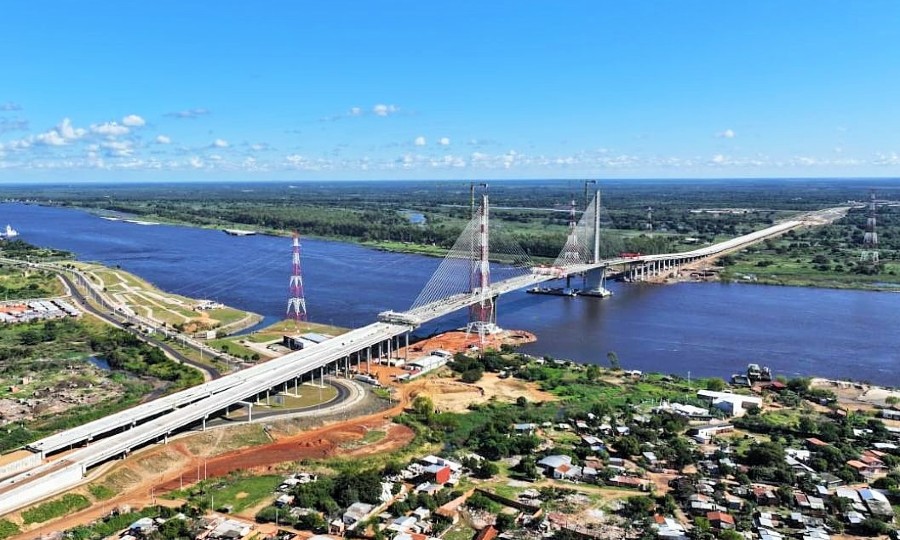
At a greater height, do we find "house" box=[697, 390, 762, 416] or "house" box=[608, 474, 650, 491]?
"house" box=[697, 390, 762, 416]

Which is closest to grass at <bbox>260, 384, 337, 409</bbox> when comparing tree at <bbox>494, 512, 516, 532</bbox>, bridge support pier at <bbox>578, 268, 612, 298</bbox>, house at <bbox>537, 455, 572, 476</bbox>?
house at <bbox>537, 455, 572, 476</bbox>

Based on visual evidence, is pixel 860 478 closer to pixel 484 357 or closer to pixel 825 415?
pixel 825 415

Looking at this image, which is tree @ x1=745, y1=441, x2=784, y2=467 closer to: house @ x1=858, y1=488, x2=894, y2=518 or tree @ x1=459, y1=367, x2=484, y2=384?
house @ x1=858, y1=488, x2=894, y2=518

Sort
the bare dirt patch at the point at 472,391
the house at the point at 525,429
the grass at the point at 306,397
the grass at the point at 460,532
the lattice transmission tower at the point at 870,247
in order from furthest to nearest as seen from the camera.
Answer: the lattice transmission tower at the point at 870,247 < the bare dirt patch at the point at 472,391 < the grass at the point at 306,397 < the house at the point at 525,429 < the grass at the point at 460,532

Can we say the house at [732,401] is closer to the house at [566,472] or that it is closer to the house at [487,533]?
the house at [566,472]

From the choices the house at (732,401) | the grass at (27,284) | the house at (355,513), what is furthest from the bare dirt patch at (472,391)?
the grass at (27,284)

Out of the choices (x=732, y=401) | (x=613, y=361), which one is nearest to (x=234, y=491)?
(x=732, y=401)
